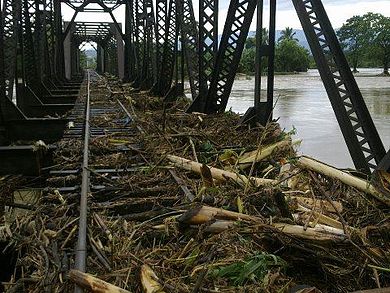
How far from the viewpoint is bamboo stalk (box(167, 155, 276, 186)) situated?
13.9 ft

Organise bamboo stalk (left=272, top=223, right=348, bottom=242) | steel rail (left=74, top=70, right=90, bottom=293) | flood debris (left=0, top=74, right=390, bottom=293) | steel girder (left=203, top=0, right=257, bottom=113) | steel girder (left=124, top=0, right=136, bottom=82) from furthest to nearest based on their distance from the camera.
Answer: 1. steel girder (left=124, top=0, right=136, bottom=82)
2. steel girder (left=203, top=0, right=257, bottom=113)
3. bamboo stalk (left=272, top=223, right=348, bottom=242)
4. steel rail (left=74, top=70, right=90, bottom=293)
5. flood debris (left=0, top=74, right=390, bottom=293)

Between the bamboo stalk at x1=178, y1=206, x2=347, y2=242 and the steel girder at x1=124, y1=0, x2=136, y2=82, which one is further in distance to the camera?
the steel girder at x1=124, y1=0, x2=136, y2=82

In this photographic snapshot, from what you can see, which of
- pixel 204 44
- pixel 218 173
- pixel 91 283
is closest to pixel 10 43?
pixel 204 44

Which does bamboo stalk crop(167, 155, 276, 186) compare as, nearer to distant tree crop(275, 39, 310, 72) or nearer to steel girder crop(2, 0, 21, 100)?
steel girder crop(2, 0, 21, 100)

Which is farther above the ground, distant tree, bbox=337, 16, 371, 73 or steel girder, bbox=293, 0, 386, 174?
distant tree, bbox=337, 16, 371, 73

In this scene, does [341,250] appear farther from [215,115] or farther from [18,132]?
[18,132]

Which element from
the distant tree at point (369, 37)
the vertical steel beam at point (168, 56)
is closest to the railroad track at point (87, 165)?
the vertical steel beam at point (168, 56)

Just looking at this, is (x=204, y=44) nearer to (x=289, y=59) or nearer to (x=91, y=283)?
(x=91, y=283)

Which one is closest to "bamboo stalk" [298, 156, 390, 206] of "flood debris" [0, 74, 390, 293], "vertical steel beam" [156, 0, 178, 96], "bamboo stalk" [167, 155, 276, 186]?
"flood debris" [0, 74, 390, 293]

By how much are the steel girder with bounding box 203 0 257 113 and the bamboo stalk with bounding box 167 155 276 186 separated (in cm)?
310

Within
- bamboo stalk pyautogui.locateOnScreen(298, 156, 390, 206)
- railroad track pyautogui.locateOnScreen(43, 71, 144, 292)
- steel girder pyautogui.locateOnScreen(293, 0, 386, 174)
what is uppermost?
steel girder pyautogui.locateOnScreen(293, 0, 386, 174)

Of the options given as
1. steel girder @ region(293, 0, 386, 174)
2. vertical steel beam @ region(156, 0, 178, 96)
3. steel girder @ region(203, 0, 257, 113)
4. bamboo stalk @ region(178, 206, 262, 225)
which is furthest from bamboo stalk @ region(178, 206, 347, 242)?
vertical steel beam @ region(156, 0, 178, 96)

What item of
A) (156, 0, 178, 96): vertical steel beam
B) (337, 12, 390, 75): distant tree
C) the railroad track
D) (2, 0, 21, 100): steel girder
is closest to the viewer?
the railroad track

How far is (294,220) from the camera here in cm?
325
